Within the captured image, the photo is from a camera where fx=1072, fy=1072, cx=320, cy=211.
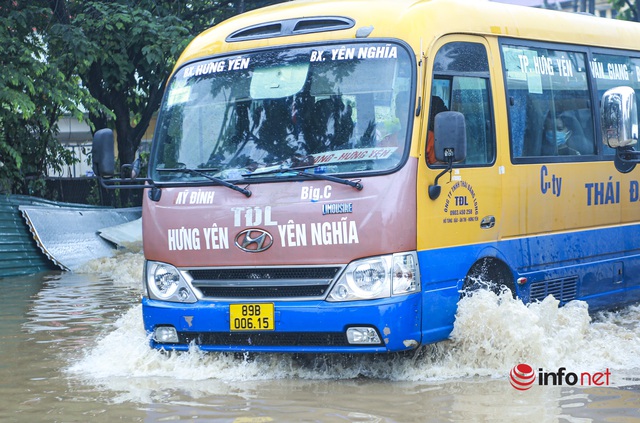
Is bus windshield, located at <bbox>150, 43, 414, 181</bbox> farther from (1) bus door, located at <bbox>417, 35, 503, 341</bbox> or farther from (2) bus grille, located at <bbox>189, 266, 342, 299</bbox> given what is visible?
(2) bus grille, located at <bbox>189, 266, 342, 299</bbox>

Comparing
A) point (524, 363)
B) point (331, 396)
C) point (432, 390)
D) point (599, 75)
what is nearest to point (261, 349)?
A: point (331, 396)

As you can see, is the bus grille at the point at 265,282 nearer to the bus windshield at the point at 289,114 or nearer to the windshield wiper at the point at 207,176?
the windshield wiper at the point at 207,176

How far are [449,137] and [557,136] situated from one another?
7.71 ft

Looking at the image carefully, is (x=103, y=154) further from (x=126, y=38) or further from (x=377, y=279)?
(x=126, y=38)

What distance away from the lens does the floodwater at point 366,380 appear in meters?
6.91

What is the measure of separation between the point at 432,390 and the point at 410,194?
1.38 metres

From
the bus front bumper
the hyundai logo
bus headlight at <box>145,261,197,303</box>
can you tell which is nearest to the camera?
the bus front bumper

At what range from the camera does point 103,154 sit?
26.9 feet

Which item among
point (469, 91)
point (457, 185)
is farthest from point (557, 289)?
point (469, 91)

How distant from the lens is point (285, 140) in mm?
7918

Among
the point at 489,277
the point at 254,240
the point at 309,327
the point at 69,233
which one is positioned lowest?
the point at 309,327

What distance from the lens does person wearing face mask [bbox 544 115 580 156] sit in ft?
30.8

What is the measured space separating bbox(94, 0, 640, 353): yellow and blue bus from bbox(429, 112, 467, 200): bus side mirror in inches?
0.4

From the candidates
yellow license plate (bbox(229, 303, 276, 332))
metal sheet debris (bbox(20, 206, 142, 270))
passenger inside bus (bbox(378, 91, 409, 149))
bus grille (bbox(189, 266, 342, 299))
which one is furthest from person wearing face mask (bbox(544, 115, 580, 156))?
metal sheet debris (bbox(20, 206, 142, 270))
